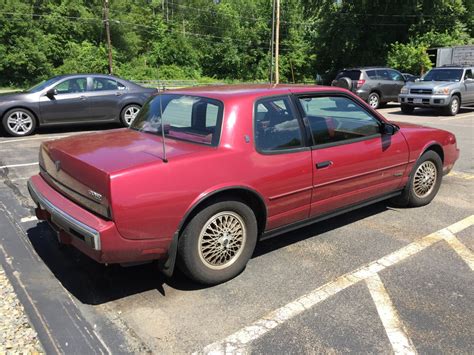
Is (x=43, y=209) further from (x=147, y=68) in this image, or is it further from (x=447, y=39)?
(x=147, y=68)

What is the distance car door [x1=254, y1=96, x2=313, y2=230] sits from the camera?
3.61 meters

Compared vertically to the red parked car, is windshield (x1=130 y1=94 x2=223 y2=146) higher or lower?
higher

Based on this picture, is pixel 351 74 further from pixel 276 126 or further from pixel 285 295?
pixel 285 295

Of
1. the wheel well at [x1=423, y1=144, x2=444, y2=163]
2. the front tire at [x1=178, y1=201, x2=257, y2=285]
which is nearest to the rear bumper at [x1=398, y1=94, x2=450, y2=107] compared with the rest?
the wheel well at [x1=423, y1=144, x2=444, y2=163]

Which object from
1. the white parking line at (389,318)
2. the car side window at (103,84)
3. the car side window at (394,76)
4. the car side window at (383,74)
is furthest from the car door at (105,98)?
the car side window at (394,76)

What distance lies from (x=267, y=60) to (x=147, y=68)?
556 inches

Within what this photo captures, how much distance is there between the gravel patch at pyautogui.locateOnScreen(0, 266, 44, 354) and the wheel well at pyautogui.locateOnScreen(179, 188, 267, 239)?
115cm

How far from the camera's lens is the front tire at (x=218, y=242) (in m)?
3.28

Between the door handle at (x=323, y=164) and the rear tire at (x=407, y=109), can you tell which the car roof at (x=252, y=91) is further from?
the rear tire at (x=407, y=109)

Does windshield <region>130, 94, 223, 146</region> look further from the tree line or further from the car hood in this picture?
the tree line

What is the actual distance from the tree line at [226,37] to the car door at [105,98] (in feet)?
73.5

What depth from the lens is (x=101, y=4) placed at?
5391 cm

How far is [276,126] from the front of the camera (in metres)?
3.81

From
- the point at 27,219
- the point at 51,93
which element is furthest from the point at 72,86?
the point at 27,219
